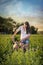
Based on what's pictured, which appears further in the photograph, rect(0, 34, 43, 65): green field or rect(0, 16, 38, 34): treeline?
rect(0, 16, 38, 34): treeline

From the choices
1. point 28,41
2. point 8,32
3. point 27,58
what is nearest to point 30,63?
point 27,58

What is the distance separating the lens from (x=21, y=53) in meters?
2.57

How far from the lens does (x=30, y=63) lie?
250 cm

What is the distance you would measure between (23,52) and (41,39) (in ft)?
0.90

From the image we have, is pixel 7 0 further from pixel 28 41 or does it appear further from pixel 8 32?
pixel 28 41

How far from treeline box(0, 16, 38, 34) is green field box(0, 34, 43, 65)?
6 centimetres

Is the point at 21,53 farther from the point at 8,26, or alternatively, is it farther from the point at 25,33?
the point at 8,26

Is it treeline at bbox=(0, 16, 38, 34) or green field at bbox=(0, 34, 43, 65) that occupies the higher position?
treeline at bbox=(0, 16, 38, 34)

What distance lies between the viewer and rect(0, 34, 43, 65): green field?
2.52 metres

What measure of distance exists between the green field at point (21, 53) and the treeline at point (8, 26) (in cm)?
6

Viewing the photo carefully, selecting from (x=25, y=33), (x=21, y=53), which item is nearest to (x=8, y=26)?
(x=25, y=33)

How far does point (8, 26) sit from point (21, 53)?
0.38 meters

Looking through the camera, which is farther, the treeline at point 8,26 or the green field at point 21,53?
the treeline at point 8,26

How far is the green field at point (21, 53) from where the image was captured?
2516mm
